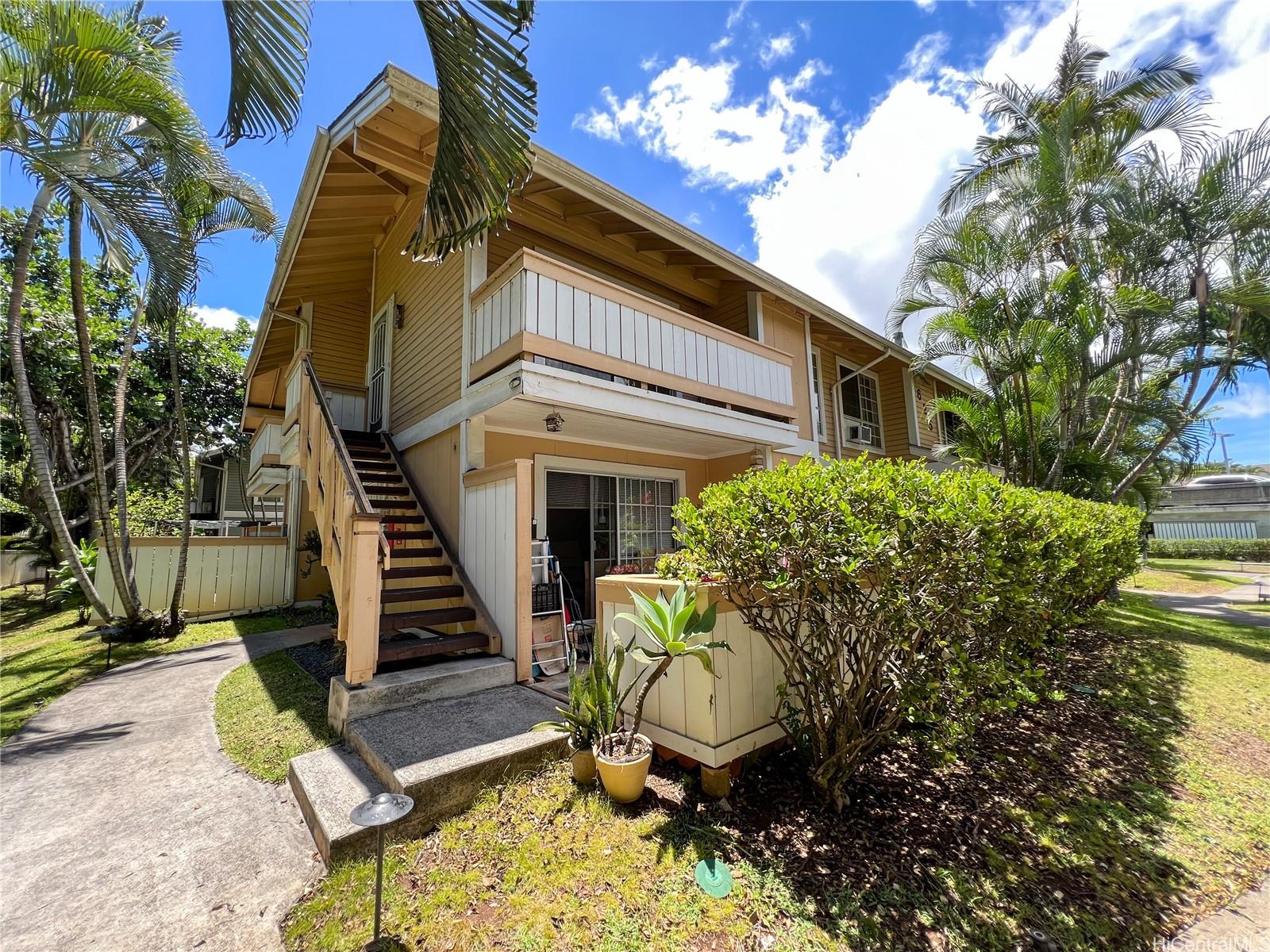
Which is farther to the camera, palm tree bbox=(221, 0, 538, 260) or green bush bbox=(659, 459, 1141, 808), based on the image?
green bush bbox=(659, 459, 1141, 808)

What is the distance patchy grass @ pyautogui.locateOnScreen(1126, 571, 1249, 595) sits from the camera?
1387 centimetres

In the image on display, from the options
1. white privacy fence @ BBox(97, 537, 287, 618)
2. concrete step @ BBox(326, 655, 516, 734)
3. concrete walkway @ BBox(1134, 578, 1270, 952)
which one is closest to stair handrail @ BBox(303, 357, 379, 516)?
concrete step @ BBox(326, 655, 516, 734)

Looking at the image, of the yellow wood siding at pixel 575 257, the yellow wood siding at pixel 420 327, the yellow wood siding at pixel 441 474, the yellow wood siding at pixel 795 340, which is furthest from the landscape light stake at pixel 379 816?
the yellow wood siding at pixel 795 340

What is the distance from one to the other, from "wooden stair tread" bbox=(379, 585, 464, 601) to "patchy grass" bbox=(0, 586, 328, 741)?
3.41 meters

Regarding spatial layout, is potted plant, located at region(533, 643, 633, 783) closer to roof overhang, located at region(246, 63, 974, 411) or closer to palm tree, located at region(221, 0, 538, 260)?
palm tree, located at region(221, 0, 538, 260)

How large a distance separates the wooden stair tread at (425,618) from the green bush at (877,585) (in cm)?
320

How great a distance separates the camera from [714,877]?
253 centimetres

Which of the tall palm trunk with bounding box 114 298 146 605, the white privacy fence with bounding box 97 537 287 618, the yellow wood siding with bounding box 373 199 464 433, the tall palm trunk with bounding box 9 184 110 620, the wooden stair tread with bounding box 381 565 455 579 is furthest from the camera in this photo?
the white privacy fence with bounding box 97 537 287 618

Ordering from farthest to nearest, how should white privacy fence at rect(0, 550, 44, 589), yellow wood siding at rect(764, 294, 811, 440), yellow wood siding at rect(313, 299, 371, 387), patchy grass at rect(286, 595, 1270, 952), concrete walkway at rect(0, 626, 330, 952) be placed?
white privacy fence at rect(0, 550, 44, 589), yellow wood siding at rect(313, 299, 371, 387), yellow wood siding at rect(764, 294, 811, 440), concrete walkway at rect(0, 626, 330, 952), patchy grass at rect(286, 595, 1270, 952)

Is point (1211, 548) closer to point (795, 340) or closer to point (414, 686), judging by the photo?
point (795, 340)

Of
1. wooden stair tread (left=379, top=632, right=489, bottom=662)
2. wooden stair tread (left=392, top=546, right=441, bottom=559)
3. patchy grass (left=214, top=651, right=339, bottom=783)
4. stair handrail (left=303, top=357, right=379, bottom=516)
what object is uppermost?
stair handrail (left=303, top=357, right=379, bottom=516)

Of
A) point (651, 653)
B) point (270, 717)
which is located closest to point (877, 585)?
point (651, 653)

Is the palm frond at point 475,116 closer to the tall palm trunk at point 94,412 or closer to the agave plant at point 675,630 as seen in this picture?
the agave plant at point 675,630

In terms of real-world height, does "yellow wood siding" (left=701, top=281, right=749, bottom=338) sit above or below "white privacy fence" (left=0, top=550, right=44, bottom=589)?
above
